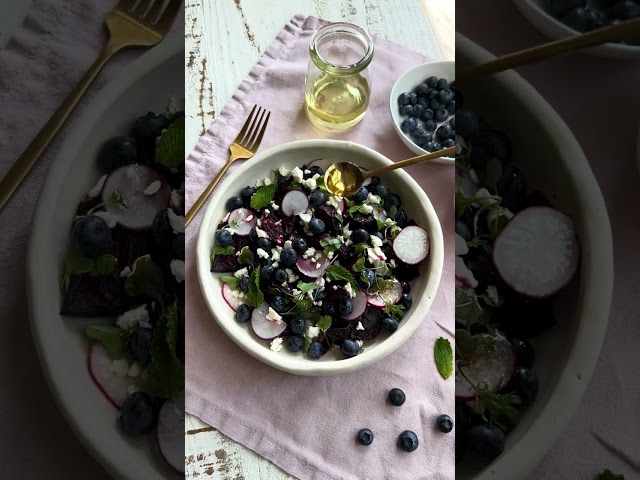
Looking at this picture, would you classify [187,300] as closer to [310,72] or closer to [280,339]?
[280,339]

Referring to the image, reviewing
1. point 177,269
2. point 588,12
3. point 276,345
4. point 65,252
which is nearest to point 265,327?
point 276,345

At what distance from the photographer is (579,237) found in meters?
0.23

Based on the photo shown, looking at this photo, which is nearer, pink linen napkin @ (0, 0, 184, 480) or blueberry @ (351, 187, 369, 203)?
pink linen napkin @ (0, 0, 184, 480)

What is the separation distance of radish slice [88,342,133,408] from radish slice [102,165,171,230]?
0.15m

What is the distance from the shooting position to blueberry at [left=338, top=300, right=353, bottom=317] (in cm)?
52

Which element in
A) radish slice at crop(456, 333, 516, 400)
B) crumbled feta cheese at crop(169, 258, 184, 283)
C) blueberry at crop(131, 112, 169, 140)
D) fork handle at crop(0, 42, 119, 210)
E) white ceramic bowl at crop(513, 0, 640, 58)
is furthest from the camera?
blueberry at crop(131, 112, 169, 140)

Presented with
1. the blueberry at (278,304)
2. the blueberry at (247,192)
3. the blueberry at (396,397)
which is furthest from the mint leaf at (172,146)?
the blueberry at (396,397)

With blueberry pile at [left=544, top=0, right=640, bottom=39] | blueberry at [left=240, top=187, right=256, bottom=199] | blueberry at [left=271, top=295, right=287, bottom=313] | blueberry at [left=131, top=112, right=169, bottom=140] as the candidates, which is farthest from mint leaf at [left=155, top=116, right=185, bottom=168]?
blueberry pile at [left=544, top=0, right=640, bottom=39]

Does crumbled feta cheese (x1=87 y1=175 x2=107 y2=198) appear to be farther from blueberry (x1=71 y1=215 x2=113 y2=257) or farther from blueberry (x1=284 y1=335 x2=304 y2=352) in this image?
blueberry (x1=284 y1=335 x2=304 y2=352)

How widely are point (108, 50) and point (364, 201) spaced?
1.08 ft

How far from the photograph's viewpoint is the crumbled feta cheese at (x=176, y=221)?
606 mm

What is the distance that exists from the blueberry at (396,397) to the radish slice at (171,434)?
20 centimetres

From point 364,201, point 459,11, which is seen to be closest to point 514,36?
point 459,11

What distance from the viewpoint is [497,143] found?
0.35m
